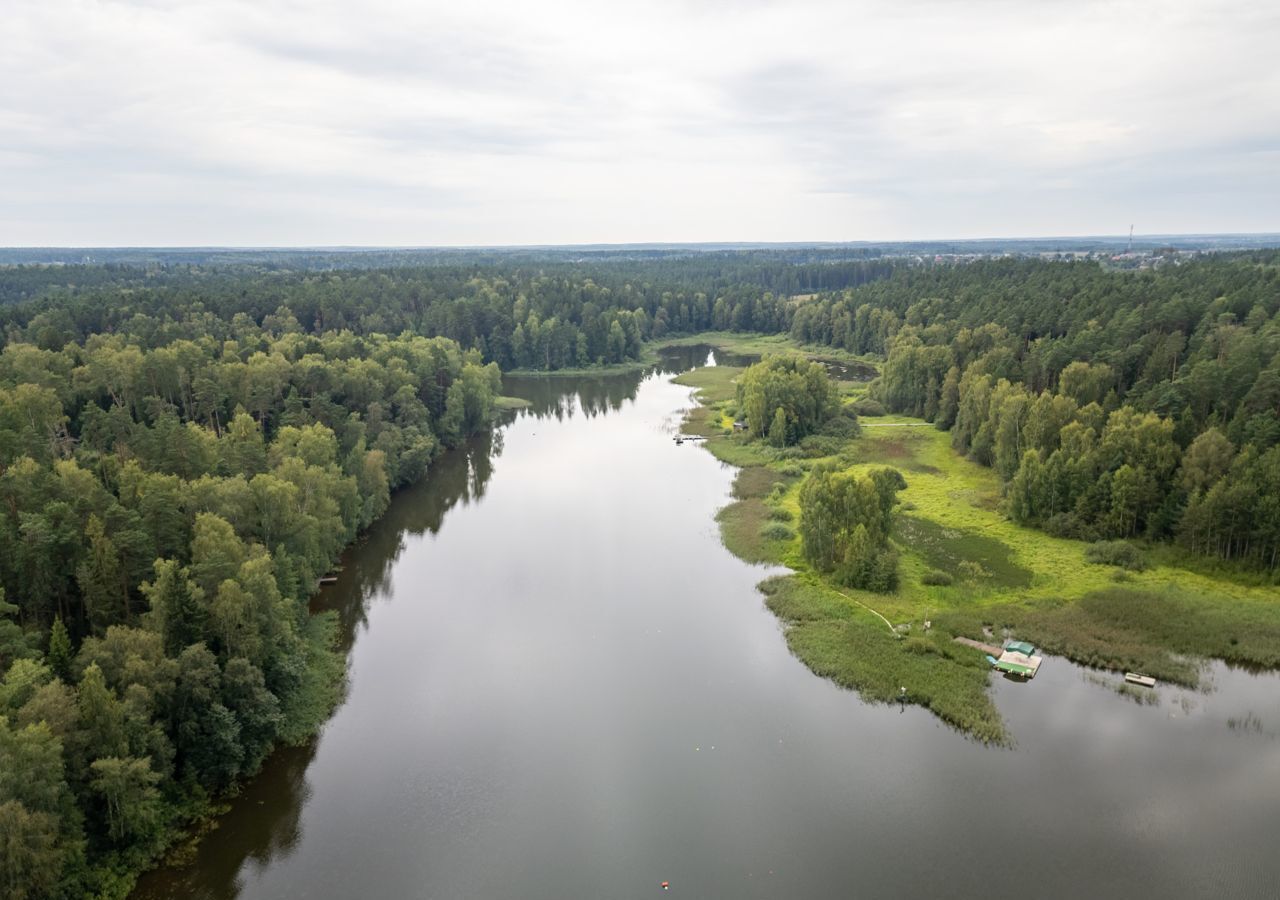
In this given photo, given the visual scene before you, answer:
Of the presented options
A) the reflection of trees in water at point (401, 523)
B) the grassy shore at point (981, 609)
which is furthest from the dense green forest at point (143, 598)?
the grassy shore at point (981, 609)

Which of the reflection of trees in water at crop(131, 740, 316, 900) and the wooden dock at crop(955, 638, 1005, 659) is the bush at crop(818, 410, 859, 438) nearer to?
the wooden dock at crop(955, 638, 1005, 659)

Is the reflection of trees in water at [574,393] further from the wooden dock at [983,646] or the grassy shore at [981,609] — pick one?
the wooden dock at [983,646]

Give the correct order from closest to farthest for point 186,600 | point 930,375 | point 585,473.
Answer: point 186,600 → point 585,473 → point 930,375

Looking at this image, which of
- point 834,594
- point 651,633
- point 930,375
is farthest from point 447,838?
point 930,375

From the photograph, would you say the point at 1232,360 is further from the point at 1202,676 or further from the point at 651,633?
the point at 651,633

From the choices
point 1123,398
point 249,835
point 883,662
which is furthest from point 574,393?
point 249,835

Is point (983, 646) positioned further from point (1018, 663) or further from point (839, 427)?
point (839, 427)

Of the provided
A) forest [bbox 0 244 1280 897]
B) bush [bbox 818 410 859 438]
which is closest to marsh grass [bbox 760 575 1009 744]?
forest [bbox 0 244 1280 897]
